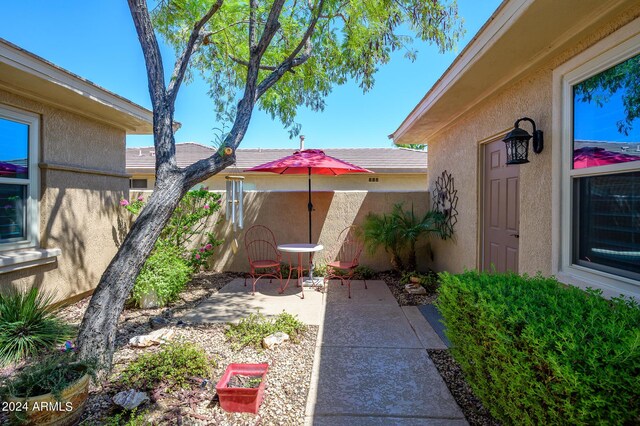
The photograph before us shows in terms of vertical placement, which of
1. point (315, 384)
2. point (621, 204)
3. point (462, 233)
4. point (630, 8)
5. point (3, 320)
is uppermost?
point (630, 8)

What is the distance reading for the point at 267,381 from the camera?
2.88m

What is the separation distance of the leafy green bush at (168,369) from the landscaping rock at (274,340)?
24.3 inches

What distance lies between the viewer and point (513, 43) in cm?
306

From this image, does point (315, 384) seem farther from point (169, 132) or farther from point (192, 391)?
point (169, 132)

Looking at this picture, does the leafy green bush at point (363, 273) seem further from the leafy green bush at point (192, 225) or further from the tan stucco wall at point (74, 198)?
the tan stucco wall at point (74, 198)

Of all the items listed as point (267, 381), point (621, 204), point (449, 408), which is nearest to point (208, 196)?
point (267, 381)

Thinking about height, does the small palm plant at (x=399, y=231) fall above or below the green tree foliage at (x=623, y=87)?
below

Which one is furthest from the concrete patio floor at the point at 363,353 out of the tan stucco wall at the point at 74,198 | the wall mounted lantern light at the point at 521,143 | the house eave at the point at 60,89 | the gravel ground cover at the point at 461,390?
the house eave at the point at 60,89

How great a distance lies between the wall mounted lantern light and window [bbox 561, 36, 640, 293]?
1.13 feet

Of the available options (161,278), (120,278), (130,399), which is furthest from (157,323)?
(130,399)

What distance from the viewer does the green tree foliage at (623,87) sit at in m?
2.38

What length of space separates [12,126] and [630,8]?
627 cm

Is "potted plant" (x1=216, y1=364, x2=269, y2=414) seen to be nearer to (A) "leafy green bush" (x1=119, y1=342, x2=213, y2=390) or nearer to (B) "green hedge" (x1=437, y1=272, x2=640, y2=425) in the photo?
(A) "leafy green bush" (x1=119, y1=342, x2=213, y2=390)

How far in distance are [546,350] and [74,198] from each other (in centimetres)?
597
